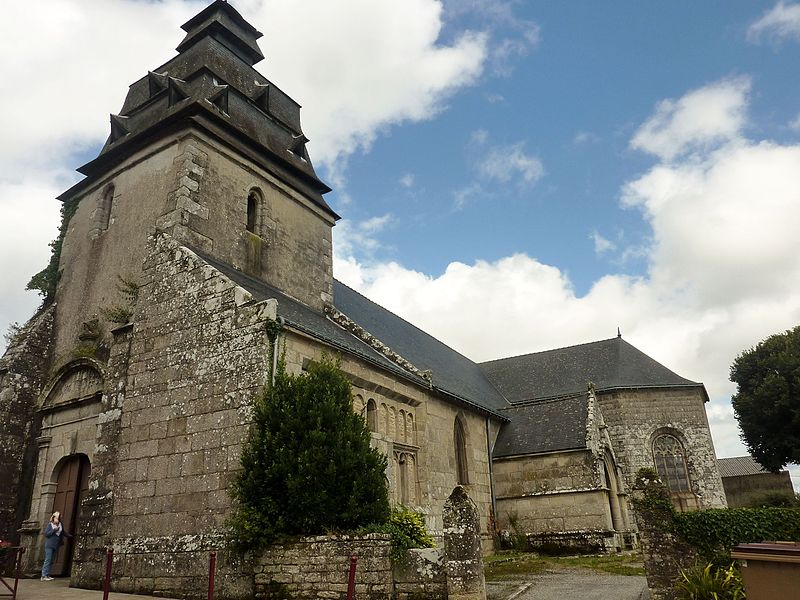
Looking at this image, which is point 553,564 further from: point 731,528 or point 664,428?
point 664,428

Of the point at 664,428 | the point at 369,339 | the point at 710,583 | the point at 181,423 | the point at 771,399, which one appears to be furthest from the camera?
the point at 771,399

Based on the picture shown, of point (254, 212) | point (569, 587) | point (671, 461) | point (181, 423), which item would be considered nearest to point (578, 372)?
point (671, 461)

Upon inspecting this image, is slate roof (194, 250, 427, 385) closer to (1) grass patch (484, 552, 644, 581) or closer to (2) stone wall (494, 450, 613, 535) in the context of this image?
(1) grass patch (484, 552, 644, 581)

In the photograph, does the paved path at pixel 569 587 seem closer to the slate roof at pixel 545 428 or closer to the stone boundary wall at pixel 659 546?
the stone boundary wall at pixel 659 546

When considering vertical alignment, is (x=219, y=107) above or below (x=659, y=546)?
above

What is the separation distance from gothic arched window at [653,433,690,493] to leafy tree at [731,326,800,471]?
7.41 meters

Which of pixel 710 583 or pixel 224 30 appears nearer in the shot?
pixel 710 583

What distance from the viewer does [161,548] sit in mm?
10094

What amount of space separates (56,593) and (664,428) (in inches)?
864

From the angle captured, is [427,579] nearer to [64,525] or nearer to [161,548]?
[161,548]

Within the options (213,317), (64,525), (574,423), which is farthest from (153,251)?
(574,423)

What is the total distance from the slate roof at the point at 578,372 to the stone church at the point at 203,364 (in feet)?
14.7

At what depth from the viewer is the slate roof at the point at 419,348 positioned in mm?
18094

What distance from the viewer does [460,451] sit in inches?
711
